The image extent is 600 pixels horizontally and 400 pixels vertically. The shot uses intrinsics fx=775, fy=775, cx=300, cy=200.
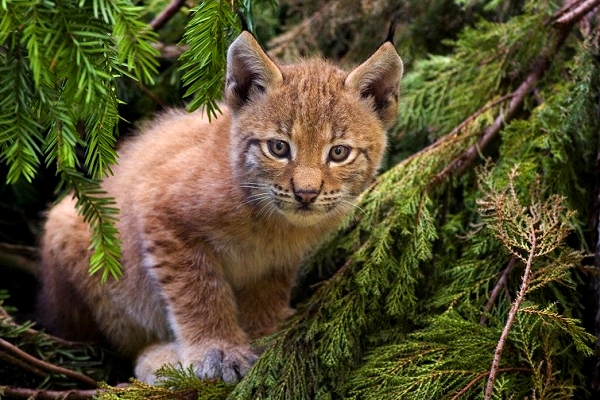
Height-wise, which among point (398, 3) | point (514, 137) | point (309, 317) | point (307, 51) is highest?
point (398, 3)

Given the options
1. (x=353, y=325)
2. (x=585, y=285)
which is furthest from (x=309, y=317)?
(x=585, y=285)

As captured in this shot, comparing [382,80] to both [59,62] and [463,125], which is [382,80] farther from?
[59,62]

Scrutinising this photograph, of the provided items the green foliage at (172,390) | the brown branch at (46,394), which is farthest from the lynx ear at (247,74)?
the brown branch at (46,394)

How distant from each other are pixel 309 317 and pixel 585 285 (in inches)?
44.8

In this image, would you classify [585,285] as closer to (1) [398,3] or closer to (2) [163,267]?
(2) [163,267]

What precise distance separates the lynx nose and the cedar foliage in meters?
0.41

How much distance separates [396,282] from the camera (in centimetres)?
327

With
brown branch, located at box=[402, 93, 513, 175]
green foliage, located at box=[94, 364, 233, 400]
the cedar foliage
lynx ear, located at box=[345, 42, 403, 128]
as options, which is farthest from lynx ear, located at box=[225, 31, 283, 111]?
green foliage, located at box=[94, 364, 233, 400]

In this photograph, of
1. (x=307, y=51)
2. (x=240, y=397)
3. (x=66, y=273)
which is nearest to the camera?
(x=240, y=397)

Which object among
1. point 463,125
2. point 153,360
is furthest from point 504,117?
point 153,360

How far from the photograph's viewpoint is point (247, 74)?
10.8 ft

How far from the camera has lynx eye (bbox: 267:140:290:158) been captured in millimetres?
3193

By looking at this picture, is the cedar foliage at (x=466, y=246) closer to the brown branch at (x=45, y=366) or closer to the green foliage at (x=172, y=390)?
the green foliage at (x=172, y=390)

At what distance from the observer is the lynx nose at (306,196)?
306 cm
